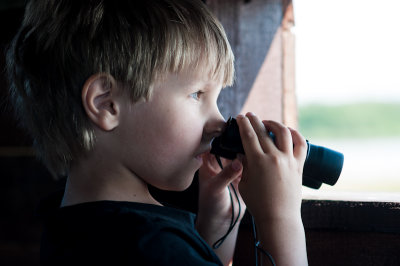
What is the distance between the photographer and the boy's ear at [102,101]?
81cm

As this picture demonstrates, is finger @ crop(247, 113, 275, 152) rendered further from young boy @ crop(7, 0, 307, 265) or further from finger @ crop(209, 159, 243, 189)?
finger @ crop(209, 159, 243, 189)

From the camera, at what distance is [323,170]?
846 mm

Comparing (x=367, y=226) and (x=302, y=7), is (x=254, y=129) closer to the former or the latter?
(x=367, y=226)

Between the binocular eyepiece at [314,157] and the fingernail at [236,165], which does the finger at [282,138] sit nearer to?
the binocular eyepiece at [314,157]

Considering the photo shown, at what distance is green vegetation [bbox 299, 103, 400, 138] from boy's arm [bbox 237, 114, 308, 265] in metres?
11.1

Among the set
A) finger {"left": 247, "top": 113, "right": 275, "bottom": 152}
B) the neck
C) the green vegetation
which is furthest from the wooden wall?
the green vegetation

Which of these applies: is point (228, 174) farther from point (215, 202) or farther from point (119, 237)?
point (119, 237)

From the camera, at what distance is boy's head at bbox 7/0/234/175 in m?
0.82

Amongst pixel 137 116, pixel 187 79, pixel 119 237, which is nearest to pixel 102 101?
pixel 137 116

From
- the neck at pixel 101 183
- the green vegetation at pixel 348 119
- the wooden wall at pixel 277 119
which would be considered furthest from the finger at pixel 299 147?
the green vegetation at pixel 348 119

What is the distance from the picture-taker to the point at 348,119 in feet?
54.3

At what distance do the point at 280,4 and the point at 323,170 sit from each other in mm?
507

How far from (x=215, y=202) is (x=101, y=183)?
1.08ft

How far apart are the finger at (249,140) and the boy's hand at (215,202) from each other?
7.0 inches
